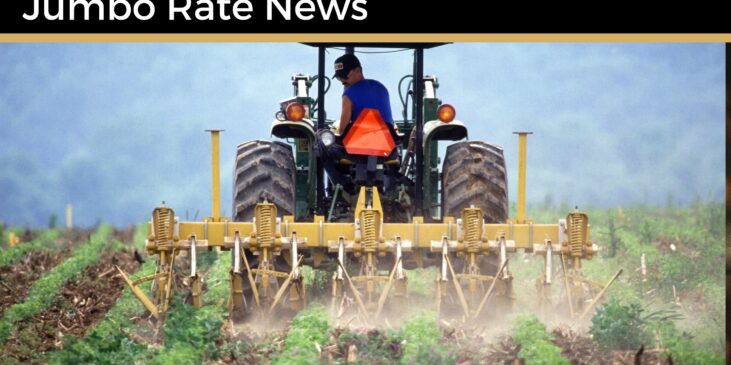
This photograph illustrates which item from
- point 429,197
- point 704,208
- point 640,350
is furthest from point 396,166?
point 704,208

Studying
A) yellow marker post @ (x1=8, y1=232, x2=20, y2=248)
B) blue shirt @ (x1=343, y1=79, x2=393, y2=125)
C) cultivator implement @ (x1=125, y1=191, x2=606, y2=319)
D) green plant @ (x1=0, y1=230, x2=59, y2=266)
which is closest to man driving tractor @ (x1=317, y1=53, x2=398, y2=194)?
blue shirt @ (x1=343, y1=79, x2=393, y2=125)

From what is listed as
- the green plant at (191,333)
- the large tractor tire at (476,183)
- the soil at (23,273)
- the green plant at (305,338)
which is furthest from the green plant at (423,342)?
the soil at (23,273)

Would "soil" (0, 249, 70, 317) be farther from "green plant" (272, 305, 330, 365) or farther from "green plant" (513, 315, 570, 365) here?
"green plant" (513, 315, 570, 365)

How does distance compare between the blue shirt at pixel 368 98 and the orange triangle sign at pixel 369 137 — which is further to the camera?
the blue shirt at pixel 368 98

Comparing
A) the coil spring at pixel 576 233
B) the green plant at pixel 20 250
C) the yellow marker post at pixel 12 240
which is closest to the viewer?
the coil spring at pixel 576 233

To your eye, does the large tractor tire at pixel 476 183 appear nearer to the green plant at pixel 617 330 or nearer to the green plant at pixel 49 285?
the green plant at pixel 617 330

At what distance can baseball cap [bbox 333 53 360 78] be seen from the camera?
15273mm

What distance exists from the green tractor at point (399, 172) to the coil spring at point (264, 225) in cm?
51

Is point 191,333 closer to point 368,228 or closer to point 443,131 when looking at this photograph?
point 368,228

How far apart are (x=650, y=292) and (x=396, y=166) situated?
3.11 meters

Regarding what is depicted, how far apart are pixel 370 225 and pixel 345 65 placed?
1.68m

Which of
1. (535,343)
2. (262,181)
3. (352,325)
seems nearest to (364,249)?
(352,325)

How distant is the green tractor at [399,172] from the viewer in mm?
15234

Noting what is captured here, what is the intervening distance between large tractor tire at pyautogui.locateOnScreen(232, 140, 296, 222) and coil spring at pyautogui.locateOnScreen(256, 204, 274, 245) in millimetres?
485
